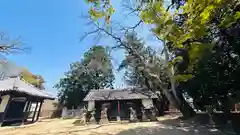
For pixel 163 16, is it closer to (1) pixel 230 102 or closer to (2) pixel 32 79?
(1) pixel 230 102

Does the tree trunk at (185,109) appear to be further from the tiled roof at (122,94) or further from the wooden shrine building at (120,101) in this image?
the tiled roof at (122,94)

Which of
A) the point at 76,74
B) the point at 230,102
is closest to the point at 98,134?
the point at 230,102

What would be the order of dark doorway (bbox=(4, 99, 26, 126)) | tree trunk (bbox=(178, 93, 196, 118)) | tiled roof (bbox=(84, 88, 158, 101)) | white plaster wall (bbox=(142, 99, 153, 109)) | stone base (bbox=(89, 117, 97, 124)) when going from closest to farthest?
tree trunk (bbox=(178, 93, 196, 118)), stone base (bbox=(89, 117, 97, 124)), white plaster wall (bbox=(142, 99, 153, 109)), dark doorway (bbox=(4, 99, 26, 126)), tiled roof (bbox=(84, 88, 158, 101))

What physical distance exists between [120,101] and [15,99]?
32.8 feet

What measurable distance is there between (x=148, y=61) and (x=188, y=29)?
9047mm

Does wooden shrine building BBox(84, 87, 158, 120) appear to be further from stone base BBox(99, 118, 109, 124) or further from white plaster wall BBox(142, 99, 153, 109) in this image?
stone base BBox(99, 118, 109, 124)

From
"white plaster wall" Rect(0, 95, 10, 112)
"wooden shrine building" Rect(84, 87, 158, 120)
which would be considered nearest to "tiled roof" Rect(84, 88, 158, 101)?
"wooden shrine building" Rect(84, 87, 158, 120)

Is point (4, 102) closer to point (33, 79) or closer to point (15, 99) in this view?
point (15, 99)

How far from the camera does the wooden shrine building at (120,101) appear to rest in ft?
56.7

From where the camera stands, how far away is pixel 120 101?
1844 centimetres

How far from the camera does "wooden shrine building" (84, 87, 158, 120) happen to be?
56.7 feet

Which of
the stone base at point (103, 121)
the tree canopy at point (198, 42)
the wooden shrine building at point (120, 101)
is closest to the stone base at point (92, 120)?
the stone base at point (103, 121)

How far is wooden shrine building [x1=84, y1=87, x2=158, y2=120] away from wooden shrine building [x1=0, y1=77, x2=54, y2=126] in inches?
203

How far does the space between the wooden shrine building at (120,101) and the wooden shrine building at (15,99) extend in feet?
16.9
